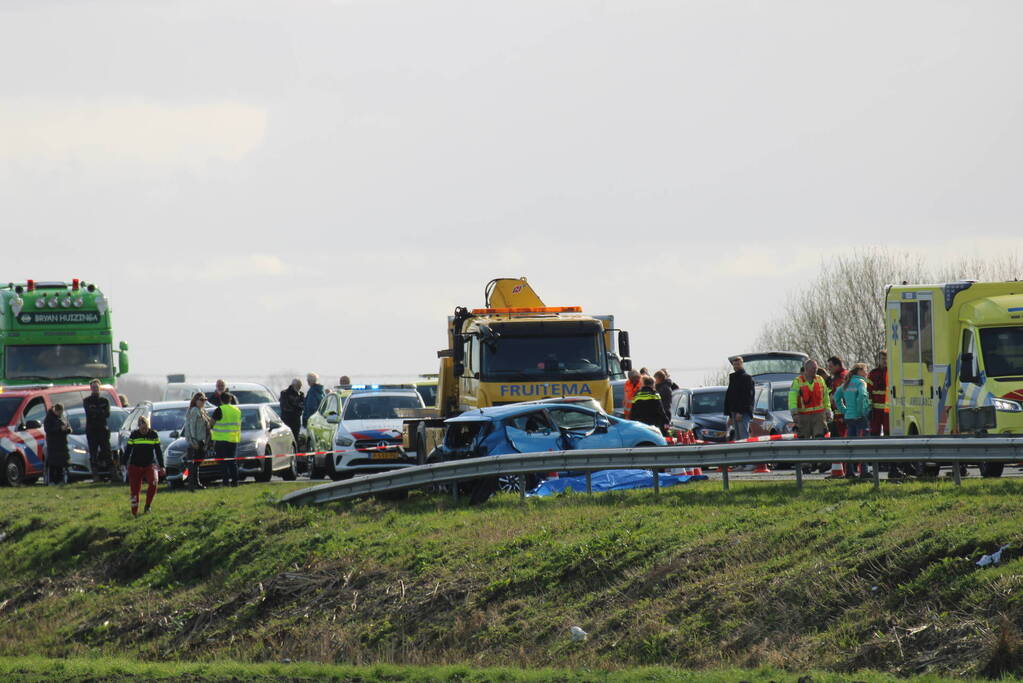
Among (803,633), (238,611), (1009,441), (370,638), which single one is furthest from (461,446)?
(803,633)

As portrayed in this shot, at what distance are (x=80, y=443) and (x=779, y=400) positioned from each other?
45.7ft

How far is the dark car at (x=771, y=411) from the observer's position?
31797mm

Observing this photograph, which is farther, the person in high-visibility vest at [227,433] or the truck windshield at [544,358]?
the person in high-visibility vest at [227,433]

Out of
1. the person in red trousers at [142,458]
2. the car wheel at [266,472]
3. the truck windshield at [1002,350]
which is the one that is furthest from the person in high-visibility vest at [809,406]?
the car wheel at [266,472]

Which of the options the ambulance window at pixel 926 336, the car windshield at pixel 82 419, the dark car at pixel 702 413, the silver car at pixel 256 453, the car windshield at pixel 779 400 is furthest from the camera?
the dark car at pixel 702 413

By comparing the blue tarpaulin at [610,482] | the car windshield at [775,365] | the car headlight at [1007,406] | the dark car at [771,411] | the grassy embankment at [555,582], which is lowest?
the grassy embankment at [555,582]

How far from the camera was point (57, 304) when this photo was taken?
36.4 meters

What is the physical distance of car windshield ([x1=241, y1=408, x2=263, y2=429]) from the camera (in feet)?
97.0

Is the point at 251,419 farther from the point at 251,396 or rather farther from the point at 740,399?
the point at 740,399

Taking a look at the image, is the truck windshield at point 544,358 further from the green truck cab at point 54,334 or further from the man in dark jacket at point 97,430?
the green truck cab at point 54,334

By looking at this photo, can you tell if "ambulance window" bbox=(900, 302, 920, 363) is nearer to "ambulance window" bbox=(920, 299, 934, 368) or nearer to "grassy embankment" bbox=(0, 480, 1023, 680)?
"ambulance window" bbox=(920, 299, 934, 368)

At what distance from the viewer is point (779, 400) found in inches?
1299

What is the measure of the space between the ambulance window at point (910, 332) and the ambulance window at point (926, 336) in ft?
0.37

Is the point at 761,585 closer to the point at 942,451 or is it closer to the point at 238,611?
the point at 942,451
